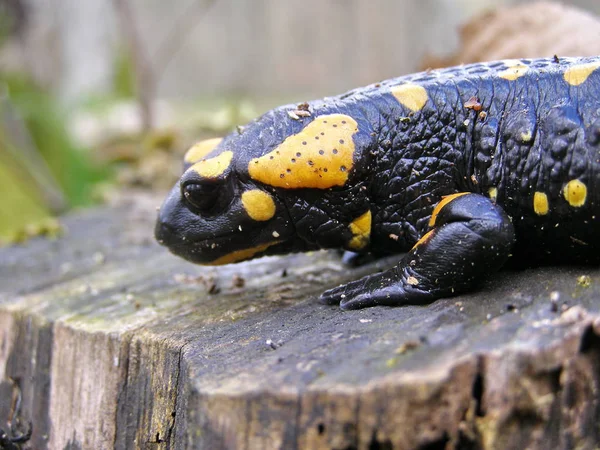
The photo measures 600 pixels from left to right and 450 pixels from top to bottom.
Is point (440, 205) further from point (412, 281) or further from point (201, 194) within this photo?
point (201, 194)

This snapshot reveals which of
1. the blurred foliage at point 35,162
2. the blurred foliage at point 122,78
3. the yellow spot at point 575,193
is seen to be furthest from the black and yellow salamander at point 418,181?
the blurred foliage at point 122,78

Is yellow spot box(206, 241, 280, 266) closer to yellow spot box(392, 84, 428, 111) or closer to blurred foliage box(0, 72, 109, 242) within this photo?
yellow spot box(392, 84, 428, 111)

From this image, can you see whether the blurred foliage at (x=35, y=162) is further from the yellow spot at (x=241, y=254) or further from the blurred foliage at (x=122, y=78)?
the yellow spot at (x=241, y=254)

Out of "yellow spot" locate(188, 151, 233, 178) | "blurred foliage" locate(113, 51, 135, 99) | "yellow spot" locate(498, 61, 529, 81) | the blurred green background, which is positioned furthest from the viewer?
"blurred foliage" locate(113, 51, 135, 99)

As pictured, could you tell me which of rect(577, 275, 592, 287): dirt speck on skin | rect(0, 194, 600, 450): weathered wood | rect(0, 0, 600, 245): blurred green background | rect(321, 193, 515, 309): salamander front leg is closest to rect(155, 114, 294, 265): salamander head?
rect(0, 194, 600, 450): weathered wood

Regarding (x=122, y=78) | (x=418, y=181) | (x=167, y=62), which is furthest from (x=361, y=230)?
(x=122, y=78)

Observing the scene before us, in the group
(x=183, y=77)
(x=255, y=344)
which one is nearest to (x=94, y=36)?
(x=183, y=77)

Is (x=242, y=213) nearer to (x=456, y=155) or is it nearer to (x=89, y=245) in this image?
(x=456, y=155)
